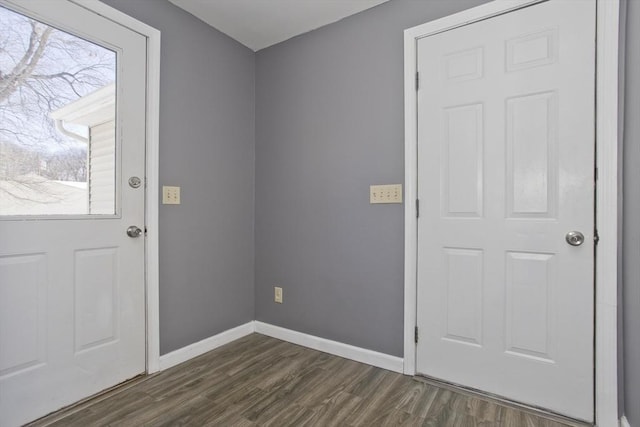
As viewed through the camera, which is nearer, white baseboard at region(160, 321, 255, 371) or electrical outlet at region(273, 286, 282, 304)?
white baseboard at region(160, 321, 255, 371)

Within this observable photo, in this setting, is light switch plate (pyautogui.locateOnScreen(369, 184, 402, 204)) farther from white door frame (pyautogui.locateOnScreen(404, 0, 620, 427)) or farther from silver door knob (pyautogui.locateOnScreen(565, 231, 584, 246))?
white door frame (pyautogui.locateOnScreen(404, 0, 620, 427))

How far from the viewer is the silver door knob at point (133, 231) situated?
6.60ft

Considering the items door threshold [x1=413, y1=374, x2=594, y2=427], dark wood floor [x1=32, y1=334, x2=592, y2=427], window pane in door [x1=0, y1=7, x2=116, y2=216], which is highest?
window pane in door [x1=0, y1=7, x2=116, y2=216]

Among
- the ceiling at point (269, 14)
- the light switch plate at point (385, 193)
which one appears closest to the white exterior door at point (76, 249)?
the ceiling at point (269, 14)

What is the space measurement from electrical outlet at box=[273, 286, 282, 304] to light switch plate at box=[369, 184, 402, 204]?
107cm

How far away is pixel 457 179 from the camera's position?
6.45 feet

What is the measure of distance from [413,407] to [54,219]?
6.86ft

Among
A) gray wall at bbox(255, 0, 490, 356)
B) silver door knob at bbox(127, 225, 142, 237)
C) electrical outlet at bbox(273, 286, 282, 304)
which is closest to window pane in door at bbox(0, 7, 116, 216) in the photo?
silver door knob at bbox(127, 225, 142, 237)

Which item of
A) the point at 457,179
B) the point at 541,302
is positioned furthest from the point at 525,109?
the point at 541,302

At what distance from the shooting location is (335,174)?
243 cm

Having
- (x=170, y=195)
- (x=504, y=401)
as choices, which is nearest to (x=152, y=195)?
(x=170, y=195)

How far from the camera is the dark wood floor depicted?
5.45 feet

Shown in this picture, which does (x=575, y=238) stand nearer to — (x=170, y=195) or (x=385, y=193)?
(x=385, y=193)

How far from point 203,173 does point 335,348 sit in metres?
1.58
